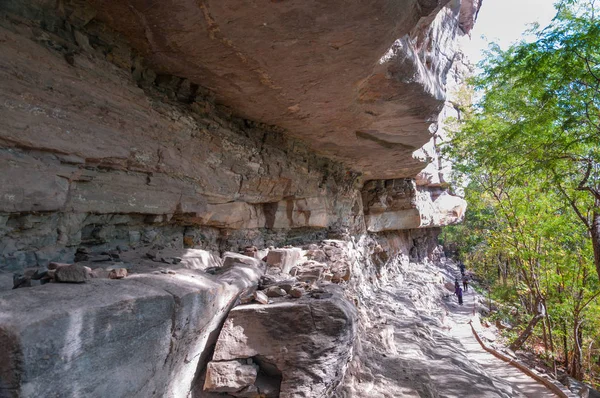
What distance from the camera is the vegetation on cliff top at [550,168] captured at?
4820 mm

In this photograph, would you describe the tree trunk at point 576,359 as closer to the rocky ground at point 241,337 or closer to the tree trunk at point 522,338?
Answer: the tree trunk at point 522,338

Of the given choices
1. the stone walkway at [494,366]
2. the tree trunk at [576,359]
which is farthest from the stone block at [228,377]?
the tree trunk at [576,359]

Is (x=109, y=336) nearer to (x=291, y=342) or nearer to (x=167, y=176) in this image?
(x=291, y=342)

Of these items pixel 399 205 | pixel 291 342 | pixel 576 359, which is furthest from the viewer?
pixel 399 205

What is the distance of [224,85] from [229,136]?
0.94m

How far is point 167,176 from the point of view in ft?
12.2

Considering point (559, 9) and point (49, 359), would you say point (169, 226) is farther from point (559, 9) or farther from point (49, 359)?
point (559, 9)

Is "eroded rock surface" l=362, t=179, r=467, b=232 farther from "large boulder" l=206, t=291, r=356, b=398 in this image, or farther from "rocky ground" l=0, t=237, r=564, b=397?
"large boulder" l=206, t=291, r=356, b=398

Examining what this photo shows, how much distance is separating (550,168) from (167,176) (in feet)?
23.0

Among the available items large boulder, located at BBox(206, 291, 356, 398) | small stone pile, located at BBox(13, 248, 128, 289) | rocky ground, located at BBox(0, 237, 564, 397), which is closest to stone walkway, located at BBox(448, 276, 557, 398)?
rocky ground, located at BBox(0, 237, 564, 397)

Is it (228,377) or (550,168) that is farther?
(550,168)

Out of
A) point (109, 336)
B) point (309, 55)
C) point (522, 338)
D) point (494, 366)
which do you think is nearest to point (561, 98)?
→ point (309, 55)

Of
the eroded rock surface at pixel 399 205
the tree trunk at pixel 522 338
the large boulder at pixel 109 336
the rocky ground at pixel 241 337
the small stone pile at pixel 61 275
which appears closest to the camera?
the large boulder at pixel 109 336

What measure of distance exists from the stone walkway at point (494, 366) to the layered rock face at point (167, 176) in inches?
213
